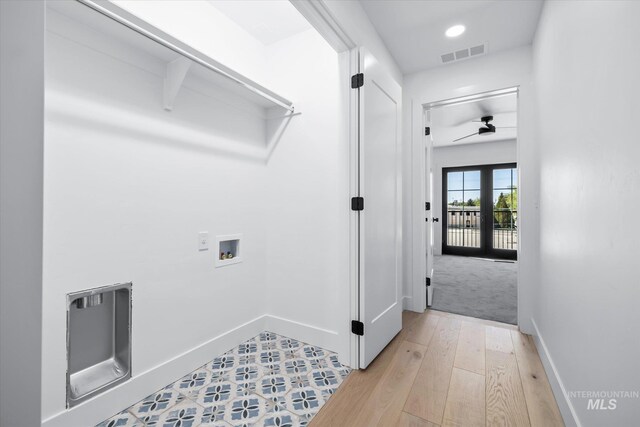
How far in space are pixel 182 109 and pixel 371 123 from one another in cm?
121

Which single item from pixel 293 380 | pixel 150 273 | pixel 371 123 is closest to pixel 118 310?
pixel 150 273

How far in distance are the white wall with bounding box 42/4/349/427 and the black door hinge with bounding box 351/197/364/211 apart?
0.21 ft

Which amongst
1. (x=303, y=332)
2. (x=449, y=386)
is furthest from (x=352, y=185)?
(x=449, y=386)

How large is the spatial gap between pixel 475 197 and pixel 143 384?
22.8 ft

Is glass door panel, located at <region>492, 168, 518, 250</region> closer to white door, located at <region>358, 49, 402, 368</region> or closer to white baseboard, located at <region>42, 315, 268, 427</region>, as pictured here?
white door, located at <region>358, 49, 402, 368</region>

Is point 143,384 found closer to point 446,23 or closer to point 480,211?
point 446,23

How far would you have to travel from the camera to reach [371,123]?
1.93 metres

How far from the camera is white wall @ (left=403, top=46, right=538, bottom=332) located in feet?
7.84

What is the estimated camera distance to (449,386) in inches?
65.3

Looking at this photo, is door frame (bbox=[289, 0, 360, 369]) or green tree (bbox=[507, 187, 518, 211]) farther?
green tree (bbox=[507, 187, 518, 211])

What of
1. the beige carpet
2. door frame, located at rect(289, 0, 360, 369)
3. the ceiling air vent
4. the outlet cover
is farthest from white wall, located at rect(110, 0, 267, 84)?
the beige carpet

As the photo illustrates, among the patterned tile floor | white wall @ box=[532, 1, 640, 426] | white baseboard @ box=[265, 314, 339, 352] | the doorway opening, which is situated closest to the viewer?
white wall @ box=[532, 1, 640, 426]

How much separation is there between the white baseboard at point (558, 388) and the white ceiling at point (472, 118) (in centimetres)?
247

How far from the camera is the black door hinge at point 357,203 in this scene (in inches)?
72.0
